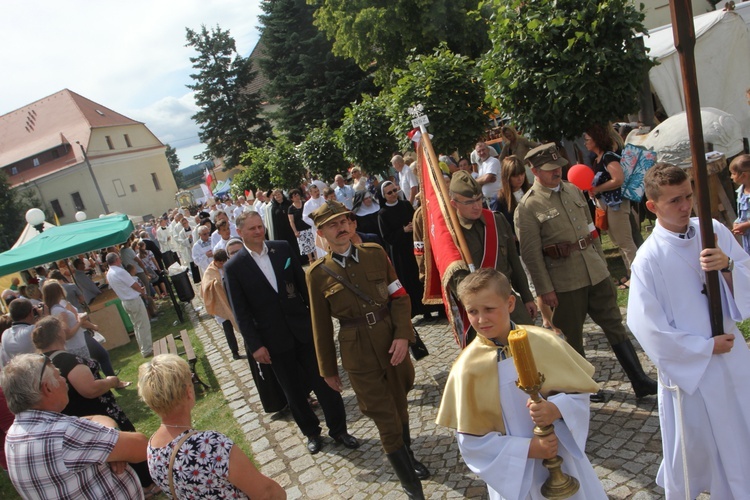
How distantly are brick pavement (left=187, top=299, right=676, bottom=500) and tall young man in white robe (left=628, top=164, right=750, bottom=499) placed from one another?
571 mm

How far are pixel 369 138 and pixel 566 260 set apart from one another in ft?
35.8

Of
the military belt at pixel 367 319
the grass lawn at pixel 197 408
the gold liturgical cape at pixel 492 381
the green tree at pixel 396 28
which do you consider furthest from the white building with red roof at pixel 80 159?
the gold liturgical cape at pixel 492 381

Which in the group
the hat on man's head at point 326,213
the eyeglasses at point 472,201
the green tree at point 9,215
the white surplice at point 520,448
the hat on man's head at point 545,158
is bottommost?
the white surplice at point 520,448

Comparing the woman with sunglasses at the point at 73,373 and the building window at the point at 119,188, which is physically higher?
the building window at the point at 119,188

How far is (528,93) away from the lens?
784 centimetres

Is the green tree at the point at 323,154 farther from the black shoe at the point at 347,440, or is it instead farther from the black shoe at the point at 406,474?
the black shoe at the point at 406,474

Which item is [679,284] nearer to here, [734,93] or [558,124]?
[558,124]

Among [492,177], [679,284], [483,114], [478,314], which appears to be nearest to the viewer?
[478,314]

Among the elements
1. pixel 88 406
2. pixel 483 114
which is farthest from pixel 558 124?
pixel 88 406

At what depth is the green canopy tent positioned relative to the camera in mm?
11484

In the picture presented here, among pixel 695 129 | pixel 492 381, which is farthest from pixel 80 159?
pixel 695 129

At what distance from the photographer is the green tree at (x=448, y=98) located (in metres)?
11.0

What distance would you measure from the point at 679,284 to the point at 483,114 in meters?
8.84

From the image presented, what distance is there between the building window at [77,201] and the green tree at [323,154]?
41.9 meters
